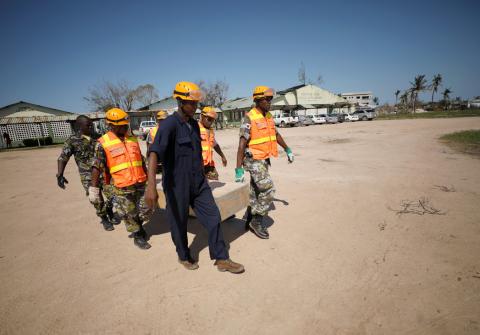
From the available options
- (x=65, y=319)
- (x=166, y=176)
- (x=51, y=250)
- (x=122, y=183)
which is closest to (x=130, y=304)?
(x=65, y=319)

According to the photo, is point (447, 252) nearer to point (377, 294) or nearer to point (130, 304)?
point (377, 294)

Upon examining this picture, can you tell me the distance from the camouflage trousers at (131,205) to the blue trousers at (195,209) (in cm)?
73

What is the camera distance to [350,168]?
751 centimetres

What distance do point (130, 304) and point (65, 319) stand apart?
534 mm

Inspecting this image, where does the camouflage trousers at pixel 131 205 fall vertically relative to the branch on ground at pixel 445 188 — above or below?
above

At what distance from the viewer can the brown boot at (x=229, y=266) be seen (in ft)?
9.04

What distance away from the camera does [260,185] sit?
3.42 metres

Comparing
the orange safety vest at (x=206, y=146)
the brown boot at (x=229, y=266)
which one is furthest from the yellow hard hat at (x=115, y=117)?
the brown boot at (x=229, y=266)

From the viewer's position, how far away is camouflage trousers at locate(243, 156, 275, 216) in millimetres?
3418

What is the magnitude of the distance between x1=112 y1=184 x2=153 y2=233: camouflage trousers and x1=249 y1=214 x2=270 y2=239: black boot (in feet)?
4.65

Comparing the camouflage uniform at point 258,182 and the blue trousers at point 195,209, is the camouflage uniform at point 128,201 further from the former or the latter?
the camouflage uniform at point 258,182

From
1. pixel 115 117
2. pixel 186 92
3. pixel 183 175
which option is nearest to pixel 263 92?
pixel 186 92

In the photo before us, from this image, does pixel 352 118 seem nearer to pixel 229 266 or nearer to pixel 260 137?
pixel 260 137

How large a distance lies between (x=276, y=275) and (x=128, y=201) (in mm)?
2061
